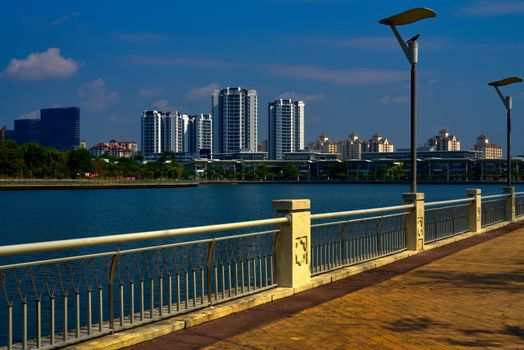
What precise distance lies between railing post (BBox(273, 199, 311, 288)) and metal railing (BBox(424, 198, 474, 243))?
768 centimetres

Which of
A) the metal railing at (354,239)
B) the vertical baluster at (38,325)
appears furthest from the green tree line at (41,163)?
the vertical baluster at (38,325)

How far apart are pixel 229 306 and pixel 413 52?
34.1 ft

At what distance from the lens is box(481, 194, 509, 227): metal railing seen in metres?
24.7

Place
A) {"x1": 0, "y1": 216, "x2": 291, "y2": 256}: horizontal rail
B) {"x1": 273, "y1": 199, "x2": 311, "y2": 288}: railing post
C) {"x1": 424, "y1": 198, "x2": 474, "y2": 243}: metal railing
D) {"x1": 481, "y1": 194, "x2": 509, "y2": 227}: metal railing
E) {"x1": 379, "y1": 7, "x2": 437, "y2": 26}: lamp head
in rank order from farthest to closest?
{"x1": 481, "y1": 194, "x2": 509, "y2": 227}: metal railing, {"x1": 424, "y1": 198, "x2": 474, "y2": 243}: metal railing, {"x1": 379, "y1": 7, "x2": 437, "y2": 26}: lamp head, {"x1": 273, "y1": 199, "x2": 311, "y2": 288}: railing post, {"x1": 0, "y1": 216, "x2": 291, "y2": 256}: horizontal rail

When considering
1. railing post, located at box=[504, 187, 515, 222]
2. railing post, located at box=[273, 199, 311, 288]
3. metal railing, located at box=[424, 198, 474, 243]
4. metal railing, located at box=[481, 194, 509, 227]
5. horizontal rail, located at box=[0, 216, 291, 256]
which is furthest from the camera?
railing post, located at box=[504, 187, 515, 222]

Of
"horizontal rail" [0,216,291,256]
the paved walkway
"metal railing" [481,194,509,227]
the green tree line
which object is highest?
the green tree line

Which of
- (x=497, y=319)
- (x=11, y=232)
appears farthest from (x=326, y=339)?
(x=11, y=232)

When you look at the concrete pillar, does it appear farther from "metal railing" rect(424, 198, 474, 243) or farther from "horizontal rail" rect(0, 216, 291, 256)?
"horizontal rail" rect(0, 216, 291, 256)

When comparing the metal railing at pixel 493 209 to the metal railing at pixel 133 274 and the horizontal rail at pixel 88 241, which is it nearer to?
the metal railing at pixel 133 274

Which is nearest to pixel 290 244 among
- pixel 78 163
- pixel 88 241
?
pixel 88 241

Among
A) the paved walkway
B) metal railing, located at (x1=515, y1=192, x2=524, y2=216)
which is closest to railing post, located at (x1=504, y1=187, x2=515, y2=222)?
metal railing, located at (x1=515, y1=192, x2=524, y2=216)

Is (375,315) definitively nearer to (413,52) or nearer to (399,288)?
(399,288)

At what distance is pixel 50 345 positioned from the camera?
720 centimetres

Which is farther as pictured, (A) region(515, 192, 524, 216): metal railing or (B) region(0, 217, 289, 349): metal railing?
(A) region(515, 192, 524, 216): metal railing
